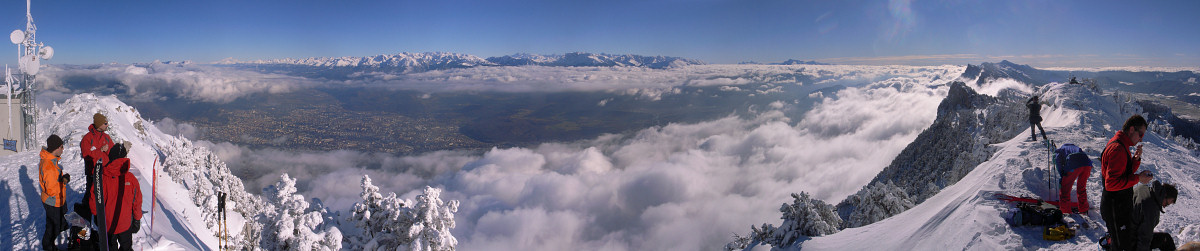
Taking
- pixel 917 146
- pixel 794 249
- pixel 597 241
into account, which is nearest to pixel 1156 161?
pixel 794 249

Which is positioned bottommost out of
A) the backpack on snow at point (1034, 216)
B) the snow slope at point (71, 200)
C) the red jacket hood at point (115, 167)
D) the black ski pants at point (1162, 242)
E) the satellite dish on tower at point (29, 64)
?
the snow slope at point (71, 200)

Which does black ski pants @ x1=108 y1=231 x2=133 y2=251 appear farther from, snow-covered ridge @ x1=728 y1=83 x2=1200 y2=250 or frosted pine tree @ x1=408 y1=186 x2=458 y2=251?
snow-covered ridge @ x1=728 y1=83 x2=1200 y2=250

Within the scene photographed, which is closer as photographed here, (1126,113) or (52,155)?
(52,155)

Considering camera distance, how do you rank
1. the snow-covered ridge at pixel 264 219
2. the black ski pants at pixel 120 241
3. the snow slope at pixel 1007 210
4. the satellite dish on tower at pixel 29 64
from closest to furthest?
the black ski pants at pixel 120 241, the snow slope at pixel 1007 210, the snow-covered ridge at pixel 264 219, the satellite dish on tower at pixel 29 64

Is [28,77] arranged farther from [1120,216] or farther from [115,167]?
[1120,216]

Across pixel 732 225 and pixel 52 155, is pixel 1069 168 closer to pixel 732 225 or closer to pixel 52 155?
pixel 52 155

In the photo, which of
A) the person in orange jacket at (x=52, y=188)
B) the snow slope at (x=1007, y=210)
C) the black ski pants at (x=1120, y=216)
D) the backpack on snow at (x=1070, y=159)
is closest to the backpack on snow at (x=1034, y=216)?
the snow slope at (x=1007, y=210)

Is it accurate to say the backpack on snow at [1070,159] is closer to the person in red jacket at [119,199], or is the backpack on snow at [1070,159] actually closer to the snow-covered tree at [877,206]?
the snow-covered tree at [877,206]
